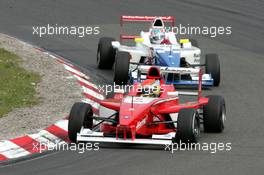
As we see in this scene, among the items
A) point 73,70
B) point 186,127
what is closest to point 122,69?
point 73,70

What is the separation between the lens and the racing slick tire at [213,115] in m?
16.6

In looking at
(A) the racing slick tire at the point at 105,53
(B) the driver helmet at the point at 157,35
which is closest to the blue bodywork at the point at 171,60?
(B) the driver helmet at the point at 157,35

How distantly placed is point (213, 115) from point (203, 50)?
9.59 metres

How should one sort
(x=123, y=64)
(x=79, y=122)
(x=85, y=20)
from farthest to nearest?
(x=85, y=20) → (x=123, y=64) → (x=79, y=122)

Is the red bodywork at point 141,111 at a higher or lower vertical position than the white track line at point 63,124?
higher

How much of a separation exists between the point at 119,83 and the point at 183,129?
574 centimetres

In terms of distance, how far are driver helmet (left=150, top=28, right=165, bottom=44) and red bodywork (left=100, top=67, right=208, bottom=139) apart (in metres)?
5.70

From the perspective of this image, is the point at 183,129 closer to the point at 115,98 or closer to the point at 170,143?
the point at 170,143

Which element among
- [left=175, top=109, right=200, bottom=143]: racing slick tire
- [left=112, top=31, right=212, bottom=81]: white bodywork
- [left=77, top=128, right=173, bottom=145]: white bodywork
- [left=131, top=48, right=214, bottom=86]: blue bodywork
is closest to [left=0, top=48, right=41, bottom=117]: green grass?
[left=112, top=31, right=212, bottom=81]: white bodywork

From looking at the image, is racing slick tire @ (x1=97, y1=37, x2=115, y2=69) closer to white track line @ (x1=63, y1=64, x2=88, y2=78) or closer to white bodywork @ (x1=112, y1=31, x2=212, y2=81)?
white bodywork @ (x1=112, y1=31, x2=212, y2=81)

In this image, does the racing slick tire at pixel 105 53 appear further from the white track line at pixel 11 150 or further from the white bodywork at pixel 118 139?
the white track line at pixel 11 150

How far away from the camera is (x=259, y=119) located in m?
18.0

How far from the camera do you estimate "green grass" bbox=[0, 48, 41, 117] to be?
60.3 feet

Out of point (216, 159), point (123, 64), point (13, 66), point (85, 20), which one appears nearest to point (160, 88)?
point (216, 159)
